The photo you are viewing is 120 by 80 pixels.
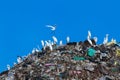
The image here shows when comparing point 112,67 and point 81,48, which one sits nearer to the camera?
point 112,67

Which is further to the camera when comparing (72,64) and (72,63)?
(72,63)

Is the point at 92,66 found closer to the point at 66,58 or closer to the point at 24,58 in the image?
the point at 66,58

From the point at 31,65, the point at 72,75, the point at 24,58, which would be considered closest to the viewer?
the point at 72,75

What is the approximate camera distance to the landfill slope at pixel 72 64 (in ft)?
93.8

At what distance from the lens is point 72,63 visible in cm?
2939

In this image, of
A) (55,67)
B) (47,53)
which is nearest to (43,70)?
(55,67)

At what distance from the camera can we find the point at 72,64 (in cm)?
2928

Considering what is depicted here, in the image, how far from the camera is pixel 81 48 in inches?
1235

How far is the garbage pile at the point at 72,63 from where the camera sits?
28.6 m

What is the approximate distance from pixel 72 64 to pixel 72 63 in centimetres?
12

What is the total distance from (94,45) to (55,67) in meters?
3.27

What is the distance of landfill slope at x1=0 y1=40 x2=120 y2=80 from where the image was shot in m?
28.6

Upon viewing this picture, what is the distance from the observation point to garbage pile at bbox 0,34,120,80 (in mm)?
28594

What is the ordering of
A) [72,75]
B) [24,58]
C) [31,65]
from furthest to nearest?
1. [24,58]
2. [31,65]
3. [72,75]
